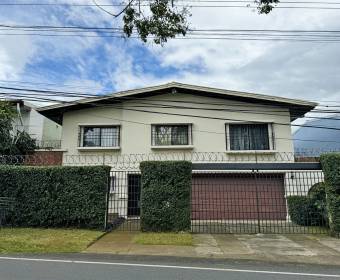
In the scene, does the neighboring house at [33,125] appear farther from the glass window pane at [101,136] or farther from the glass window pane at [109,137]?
the glass window pane at [109,137]

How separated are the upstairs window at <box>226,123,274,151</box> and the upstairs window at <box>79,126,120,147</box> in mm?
5896

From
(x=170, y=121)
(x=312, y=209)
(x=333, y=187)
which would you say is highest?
(x=170, y=121)

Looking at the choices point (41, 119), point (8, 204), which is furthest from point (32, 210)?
point (41, 119)

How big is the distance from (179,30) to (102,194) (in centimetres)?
671

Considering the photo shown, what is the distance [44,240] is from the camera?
1031 centimetres

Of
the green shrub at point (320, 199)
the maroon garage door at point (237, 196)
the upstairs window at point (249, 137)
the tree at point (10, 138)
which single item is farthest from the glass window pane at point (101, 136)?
the green shrub at point (320, 199)

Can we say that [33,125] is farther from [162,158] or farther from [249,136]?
[249,136]

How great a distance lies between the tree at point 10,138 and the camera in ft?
56.5

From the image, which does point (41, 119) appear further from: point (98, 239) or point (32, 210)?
point (98, 239)

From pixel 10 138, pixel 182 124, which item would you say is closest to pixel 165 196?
pixel 182 124

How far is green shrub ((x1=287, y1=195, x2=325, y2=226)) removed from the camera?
14.1 metres

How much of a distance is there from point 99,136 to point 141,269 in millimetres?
12930

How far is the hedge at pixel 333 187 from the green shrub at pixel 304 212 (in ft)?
5.94

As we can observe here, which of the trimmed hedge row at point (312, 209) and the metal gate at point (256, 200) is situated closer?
the metal gate at point (256, 200)
